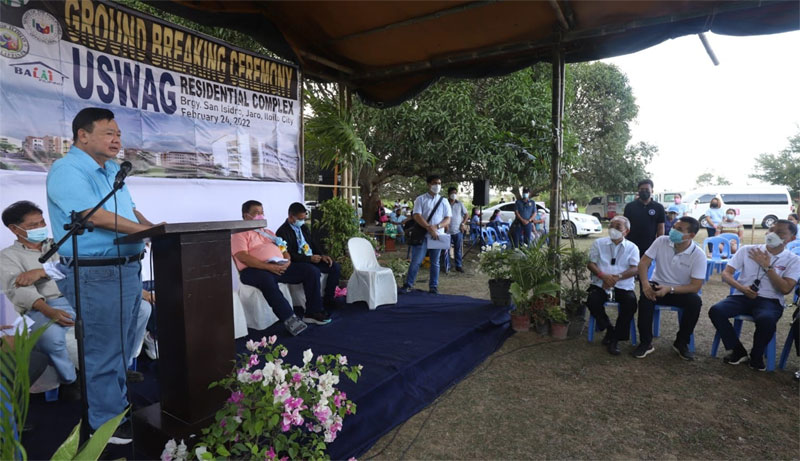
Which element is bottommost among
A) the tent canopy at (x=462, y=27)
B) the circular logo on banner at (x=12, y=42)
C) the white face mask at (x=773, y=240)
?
the white face mask at (x=773, y=240)

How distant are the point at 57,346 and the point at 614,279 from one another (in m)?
4.16

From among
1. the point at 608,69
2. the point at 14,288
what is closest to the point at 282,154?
the point at 14,288

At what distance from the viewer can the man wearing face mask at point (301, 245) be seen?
4.34 metres

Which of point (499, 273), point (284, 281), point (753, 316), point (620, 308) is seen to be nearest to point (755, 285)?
point (753, 316)

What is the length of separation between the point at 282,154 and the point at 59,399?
3.40 metres

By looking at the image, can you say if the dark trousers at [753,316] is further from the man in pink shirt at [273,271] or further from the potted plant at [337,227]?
the potted plant at [337,227]

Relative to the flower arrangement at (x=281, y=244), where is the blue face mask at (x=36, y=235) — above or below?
above

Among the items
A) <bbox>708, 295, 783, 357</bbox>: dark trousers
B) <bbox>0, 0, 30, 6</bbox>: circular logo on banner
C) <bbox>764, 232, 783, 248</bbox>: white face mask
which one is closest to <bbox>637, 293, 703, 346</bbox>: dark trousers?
<bbox>708, 295, 783, 357</bbox>: dark trousers

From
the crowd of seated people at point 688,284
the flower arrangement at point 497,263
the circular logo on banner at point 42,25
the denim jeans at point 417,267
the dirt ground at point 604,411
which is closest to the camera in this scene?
the dirt ground at point 604,411

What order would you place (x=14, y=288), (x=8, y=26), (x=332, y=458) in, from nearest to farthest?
(x=332, y=458), (x=14, y=288), (x=8, y=26)

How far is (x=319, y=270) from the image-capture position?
4.51m

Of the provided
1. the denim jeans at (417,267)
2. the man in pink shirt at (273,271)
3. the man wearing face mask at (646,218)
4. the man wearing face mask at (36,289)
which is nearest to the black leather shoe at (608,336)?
the man wearing face mask at (646,218)

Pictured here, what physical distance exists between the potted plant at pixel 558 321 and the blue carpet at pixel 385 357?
0.42 m

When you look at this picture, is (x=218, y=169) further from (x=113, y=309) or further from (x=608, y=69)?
(x=608, y=69)
